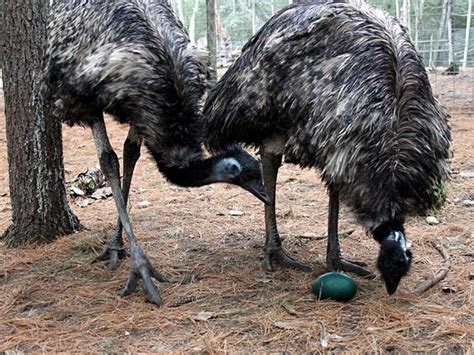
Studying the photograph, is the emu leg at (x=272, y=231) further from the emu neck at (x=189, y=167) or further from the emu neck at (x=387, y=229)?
the emu neck at (x=387, y=229)

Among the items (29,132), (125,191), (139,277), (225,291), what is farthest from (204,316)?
(29,132)

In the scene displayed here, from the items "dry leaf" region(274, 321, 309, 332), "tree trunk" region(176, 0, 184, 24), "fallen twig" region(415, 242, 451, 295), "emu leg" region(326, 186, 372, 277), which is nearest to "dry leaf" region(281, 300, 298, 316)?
"dry leaf" region(274, 321, 309, 332)

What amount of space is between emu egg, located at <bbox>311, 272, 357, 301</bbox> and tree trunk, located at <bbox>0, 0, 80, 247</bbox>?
197 centimetres

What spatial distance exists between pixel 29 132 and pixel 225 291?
1.77 m

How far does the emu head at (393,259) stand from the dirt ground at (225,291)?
0.61ft

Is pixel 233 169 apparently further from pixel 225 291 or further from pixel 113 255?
pixel 113 255

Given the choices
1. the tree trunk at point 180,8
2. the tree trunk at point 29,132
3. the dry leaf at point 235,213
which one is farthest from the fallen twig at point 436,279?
the tree trunk at point 180,8

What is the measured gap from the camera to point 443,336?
9.58 feet

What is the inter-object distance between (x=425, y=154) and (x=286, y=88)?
2.63 feet

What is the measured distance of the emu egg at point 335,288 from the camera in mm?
3303

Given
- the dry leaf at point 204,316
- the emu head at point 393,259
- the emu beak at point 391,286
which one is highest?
the emu head at point 393,259

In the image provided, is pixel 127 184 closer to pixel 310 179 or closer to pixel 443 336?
pixel 443 336

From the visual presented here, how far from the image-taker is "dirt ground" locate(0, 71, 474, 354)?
292cm

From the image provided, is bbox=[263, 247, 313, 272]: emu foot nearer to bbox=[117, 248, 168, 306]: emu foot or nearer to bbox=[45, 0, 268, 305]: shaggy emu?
bbox=[45, 0, 268, 305]: shaggy emu
